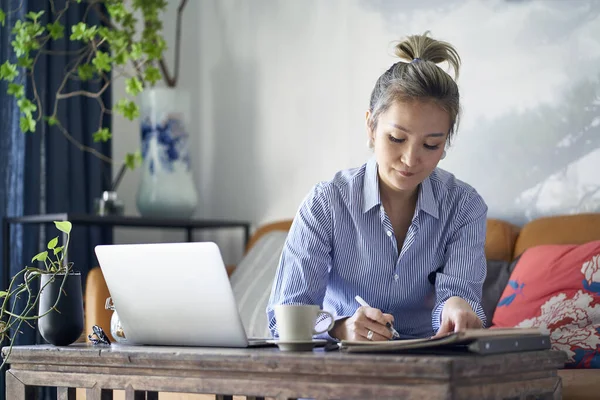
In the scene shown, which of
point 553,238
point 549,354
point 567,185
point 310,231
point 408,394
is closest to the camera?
point 408,394

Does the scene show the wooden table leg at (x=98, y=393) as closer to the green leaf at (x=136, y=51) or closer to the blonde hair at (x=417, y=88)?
the blonde hair at (x=417, y=88)

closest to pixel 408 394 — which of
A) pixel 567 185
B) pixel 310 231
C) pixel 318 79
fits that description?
pixel 310 231

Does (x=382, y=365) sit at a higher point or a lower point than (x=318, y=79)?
lower

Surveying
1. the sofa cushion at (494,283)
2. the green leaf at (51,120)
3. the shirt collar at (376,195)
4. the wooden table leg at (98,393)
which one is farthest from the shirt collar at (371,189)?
the green leaf at (51,120)

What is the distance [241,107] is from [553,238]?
1.50 meters

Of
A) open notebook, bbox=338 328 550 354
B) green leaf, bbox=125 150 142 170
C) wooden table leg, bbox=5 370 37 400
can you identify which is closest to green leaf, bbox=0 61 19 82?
green leaf, bbox=125 150 142 170

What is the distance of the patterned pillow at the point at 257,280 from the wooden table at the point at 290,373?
1.19 metres

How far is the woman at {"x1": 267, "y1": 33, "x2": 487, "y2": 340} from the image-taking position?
1.76 metres

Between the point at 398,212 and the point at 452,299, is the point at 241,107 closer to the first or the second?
the point at 398,212

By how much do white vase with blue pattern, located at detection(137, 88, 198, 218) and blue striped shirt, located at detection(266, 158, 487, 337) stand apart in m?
1.51

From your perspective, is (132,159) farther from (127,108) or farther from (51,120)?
(51,120)

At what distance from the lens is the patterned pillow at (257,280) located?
273 centimetres

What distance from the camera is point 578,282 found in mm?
2281

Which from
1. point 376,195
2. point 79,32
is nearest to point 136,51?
point 79,32
